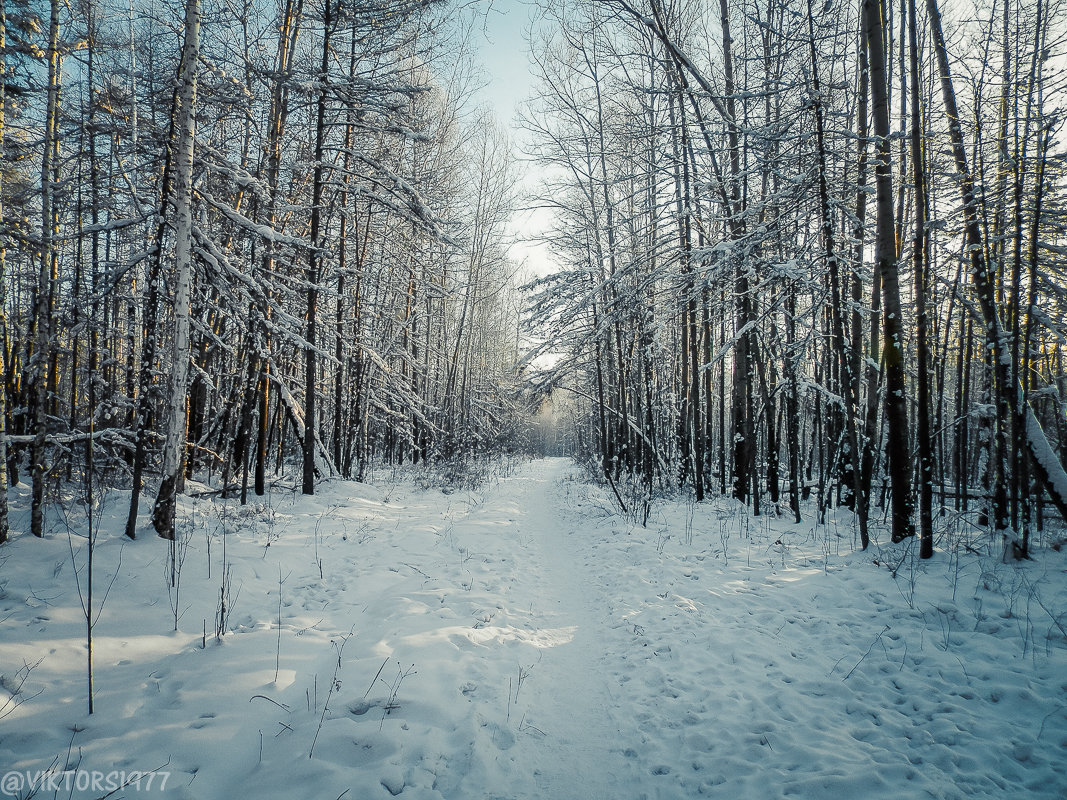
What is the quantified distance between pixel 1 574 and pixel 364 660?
3979 millimetres

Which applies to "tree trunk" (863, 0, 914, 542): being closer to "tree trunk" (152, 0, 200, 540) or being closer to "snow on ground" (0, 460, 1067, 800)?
"snow on ground" (0, 460, 1067, 800)

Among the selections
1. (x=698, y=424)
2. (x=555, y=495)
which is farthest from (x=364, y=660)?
(x=555, y=495)

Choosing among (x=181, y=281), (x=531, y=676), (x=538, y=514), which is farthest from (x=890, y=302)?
(x=181, y=281)

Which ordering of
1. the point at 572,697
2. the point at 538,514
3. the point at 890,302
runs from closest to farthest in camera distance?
1. the point at 572,697
2. the point at 890,302
3. the point at 538,514

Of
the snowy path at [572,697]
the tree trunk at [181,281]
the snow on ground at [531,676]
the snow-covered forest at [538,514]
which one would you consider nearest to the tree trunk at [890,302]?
the snow-covered forest at [538,514]

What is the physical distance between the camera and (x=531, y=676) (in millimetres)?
3568

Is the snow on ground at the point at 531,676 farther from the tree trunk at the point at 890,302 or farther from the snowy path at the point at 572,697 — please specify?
the tree trunk at the point at 890,302

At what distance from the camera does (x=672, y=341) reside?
15703 mm

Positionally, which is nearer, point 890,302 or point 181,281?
point 181,281

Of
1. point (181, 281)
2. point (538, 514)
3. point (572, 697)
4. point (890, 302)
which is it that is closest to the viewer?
point (572, 697)

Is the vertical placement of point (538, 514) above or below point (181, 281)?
below

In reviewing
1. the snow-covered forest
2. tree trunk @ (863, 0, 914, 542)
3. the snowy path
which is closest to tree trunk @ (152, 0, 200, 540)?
the snow-covered forest

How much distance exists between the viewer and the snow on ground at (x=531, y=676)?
2430mm

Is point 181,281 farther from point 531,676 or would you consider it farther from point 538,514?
point 538,514
